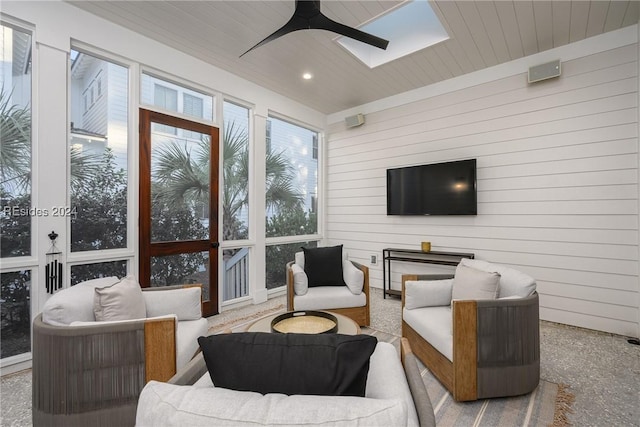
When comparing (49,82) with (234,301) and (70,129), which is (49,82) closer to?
(70,129)

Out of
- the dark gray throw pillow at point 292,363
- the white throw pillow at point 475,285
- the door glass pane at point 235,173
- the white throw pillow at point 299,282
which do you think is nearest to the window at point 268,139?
the door glass pane at point 235,173

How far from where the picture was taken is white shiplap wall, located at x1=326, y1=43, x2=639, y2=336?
3.00 metres

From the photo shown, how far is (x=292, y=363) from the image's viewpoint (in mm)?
918

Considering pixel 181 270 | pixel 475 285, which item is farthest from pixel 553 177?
pixel 181 270

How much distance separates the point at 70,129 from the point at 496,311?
12.3ft

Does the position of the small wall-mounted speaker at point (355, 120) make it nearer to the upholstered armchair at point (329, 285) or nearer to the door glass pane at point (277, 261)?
the door glass pane at point (277, 261)

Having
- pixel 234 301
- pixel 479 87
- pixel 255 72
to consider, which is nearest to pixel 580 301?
pixel 479 87

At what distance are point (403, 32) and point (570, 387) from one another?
3.58m

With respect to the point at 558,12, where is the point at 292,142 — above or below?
below

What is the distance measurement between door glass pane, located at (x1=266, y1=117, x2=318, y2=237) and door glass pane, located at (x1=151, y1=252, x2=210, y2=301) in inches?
44.9

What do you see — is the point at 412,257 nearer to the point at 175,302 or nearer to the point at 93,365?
the point at 175,302

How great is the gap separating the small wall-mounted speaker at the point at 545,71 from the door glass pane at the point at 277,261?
3.82m

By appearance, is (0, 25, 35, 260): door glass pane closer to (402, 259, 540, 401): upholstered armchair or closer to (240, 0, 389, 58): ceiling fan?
(240, 0, 389, 58): ceiling fan

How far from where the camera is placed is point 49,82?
2.57m
